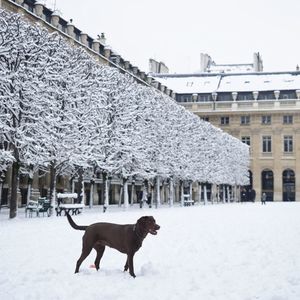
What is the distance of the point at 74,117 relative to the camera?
25500mm

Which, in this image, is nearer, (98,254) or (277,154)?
(98,254)

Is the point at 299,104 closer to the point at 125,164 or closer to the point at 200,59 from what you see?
the point at 200,59

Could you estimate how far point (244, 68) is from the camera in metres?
91.6

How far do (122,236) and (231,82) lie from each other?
70.1m

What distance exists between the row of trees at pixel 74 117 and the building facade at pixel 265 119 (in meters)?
30.5

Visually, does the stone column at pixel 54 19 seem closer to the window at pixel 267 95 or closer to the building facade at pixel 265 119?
the building facade at pixel 265 119

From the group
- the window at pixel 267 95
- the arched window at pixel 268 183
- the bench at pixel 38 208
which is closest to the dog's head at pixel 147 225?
the bench at pixel 38 208

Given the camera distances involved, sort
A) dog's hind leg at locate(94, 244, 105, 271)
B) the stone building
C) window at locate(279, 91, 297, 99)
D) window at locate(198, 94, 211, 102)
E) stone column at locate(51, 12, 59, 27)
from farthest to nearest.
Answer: window at locate(198, 94, 211, 102), window at locate(279, 91, 297, 99), stone column at locate(51, 12, 59, 27), the stone building, dog's hind leg at locate(94, 244, 105, 271)

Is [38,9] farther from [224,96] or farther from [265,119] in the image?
[265,119]

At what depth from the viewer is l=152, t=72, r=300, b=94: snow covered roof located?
239ft

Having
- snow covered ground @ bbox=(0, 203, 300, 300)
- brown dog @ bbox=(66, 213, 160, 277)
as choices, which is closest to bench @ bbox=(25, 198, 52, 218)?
snow covered ground @ bbox=(0, 203, 300, 300)

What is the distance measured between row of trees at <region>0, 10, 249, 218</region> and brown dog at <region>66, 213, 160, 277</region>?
495 inches

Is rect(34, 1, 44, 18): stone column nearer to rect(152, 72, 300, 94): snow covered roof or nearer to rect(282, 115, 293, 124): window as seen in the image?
rect(152, 72, 300, 94): snow covered roof

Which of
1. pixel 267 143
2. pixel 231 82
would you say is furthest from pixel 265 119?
pixel 231 82
